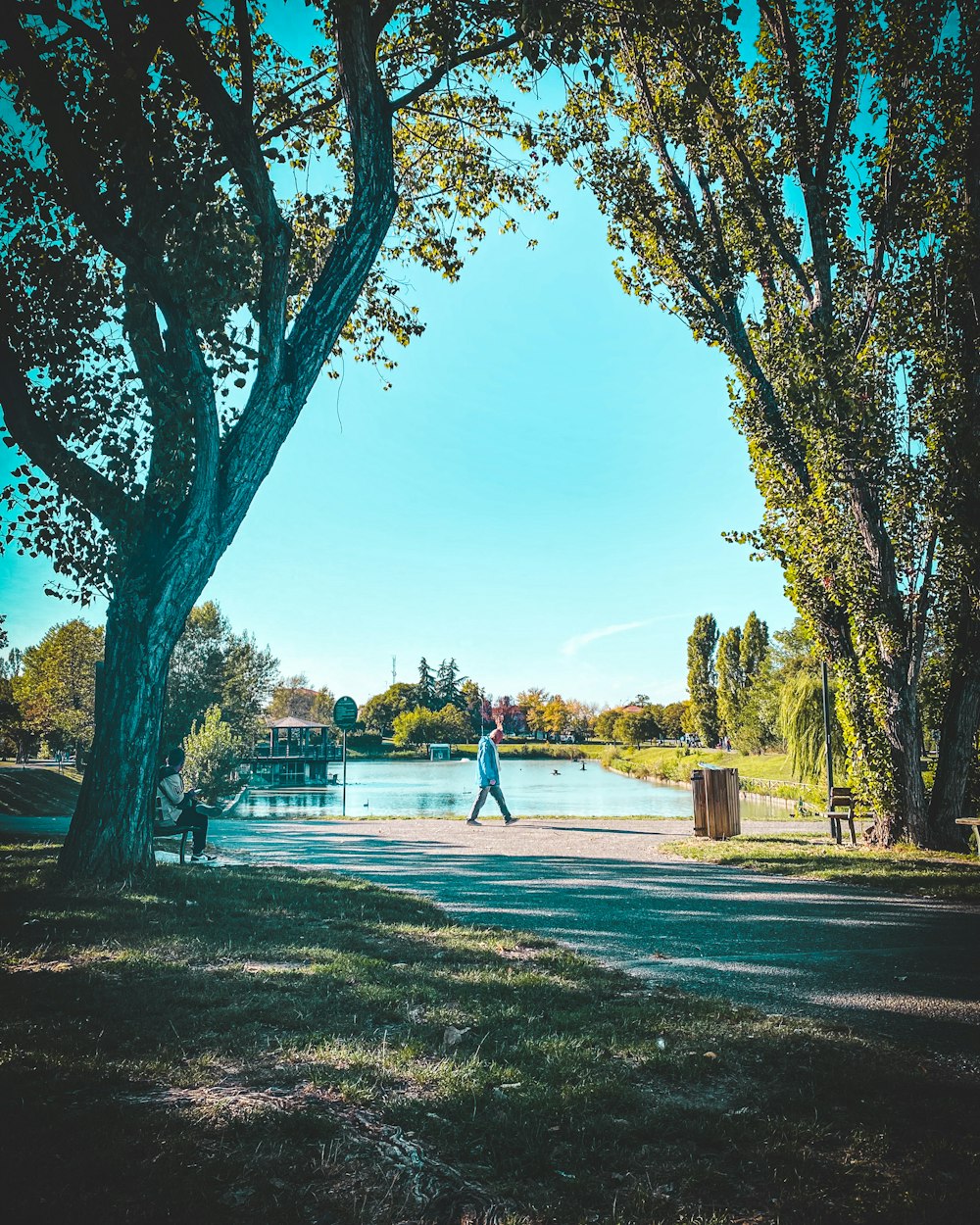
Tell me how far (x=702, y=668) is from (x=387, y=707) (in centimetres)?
4866

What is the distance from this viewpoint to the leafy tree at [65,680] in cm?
3812

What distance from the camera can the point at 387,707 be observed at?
107 m

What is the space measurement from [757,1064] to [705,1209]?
1091 millimetres

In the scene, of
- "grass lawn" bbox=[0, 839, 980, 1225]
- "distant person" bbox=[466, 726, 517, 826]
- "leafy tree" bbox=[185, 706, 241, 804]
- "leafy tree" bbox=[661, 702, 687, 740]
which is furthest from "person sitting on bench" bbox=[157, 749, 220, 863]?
"leafy tree" bbox=[661, 702, 687, 740]

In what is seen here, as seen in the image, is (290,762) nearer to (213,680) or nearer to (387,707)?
(213,680)

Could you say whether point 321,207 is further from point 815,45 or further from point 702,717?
point 702,717

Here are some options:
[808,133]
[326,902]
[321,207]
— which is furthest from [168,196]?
[808,133]

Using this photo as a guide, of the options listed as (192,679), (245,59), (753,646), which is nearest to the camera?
(245,59)

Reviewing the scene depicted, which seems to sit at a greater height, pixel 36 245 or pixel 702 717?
pixel 36 245

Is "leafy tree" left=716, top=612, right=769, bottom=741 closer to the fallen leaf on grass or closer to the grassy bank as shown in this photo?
the grassy bank

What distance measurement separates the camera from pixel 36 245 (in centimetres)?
855

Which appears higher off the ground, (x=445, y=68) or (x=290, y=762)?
(x=445, y=68)

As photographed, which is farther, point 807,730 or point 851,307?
point 807,730

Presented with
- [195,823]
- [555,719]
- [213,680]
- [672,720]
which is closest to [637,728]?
[672,720]
